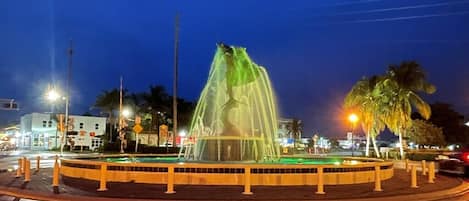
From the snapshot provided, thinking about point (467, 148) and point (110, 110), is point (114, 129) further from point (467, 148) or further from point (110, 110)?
point (467, 148)

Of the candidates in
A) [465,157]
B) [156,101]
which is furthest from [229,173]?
[156,101]

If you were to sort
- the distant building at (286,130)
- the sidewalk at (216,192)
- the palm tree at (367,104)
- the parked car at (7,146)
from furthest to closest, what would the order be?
the distant building at (286,130), the parked car at (7,146), the palm tree at (367,104), the sidewalk at (216,192)

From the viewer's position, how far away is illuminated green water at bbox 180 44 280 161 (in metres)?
22.2

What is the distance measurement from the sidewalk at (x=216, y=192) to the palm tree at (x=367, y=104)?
37407 mm

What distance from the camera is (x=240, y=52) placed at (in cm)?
2389

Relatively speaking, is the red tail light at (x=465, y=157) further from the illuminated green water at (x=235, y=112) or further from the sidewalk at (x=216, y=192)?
the illuminated green water at (x=235, y=112)

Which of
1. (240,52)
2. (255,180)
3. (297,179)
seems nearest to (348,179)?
(297,179)

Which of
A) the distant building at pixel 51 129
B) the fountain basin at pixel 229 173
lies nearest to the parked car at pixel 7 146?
the distant building at pixel 51 129

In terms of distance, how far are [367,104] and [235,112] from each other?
119 feet

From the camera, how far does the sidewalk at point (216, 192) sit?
574 inches

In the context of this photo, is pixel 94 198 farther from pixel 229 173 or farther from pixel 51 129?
pixel 51 129

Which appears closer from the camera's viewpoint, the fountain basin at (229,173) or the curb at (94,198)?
the curb at (94,198)

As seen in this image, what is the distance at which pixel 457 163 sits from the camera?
1049 inches

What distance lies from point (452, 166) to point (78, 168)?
19.1 meters
